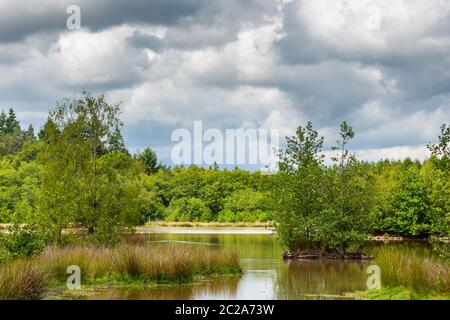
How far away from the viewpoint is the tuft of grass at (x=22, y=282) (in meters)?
14.8

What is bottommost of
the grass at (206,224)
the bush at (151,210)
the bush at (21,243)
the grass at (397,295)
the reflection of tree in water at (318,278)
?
the reflection of tree in water at (318,278)

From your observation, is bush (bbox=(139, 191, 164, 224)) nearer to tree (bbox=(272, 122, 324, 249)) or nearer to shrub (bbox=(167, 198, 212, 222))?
shrub (bbox=(167, 198, 212, 222))

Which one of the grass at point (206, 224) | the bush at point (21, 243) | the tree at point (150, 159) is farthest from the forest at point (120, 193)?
the tree at point (150, 159)

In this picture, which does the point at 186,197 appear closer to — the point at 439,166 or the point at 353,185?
the point at 353,185

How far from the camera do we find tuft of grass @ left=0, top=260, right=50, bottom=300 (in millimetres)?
14778

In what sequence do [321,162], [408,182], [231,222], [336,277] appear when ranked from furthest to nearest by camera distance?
[231,222], [408,182], [321,162], [336,277]

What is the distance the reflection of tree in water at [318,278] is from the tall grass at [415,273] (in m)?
1.82

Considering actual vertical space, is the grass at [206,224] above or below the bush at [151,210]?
below

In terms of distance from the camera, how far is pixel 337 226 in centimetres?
3294

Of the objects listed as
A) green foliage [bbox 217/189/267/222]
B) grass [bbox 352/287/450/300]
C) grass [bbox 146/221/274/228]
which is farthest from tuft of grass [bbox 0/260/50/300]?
green foliage [bbox 217/189/267/222]

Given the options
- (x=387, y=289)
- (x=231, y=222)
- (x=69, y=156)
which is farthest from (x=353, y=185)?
(x=231, y=222)

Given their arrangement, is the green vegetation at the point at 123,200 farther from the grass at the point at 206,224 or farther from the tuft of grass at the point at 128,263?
the grass at the point at 206,224

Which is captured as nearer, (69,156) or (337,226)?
(69,156)

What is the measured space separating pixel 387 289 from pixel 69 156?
1812 cm
